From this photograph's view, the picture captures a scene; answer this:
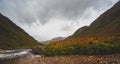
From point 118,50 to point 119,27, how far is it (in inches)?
4514

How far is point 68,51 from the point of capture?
5591 cm

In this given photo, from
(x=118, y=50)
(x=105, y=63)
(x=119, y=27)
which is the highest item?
(x=119, y=27)

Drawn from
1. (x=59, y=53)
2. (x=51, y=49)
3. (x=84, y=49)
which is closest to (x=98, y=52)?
(x=84, y=49)

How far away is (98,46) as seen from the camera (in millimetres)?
45156

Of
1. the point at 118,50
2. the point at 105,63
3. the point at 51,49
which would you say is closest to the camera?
the point at 105,63

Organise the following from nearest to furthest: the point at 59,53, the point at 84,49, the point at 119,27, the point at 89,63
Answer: the point at 89,63
the point at 84,49
the point at 59,53
the point at 119,27

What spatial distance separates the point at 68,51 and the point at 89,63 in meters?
25.1

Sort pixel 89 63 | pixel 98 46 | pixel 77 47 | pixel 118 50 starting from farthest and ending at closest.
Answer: pixel 77 47 < pixel 98 46 < pixel 118 50 < pixel 89 63

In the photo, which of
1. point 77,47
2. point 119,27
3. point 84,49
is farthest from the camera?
point 119,27

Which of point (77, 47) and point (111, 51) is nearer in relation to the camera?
point (111, 51)

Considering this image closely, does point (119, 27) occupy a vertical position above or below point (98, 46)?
above

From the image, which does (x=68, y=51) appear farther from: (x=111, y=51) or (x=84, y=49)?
A: (x=111, y=51)

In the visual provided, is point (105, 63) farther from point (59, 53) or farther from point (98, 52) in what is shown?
point (59, 53)

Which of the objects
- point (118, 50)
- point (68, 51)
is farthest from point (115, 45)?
point (68, 51)
